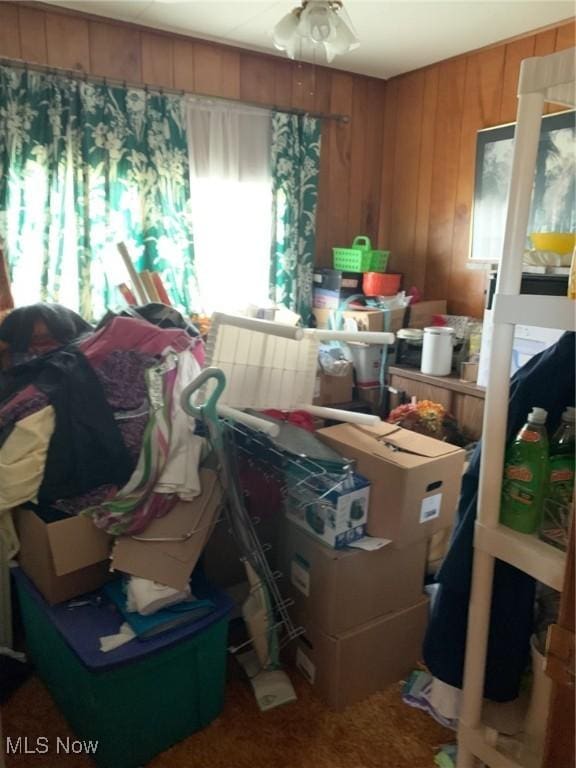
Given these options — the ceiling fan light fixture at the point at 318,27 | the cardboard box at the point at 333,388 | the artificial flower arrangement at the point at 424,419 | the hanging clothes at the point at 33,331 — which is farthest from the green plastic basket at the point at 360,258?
the hanging clothes at the point at 33,331

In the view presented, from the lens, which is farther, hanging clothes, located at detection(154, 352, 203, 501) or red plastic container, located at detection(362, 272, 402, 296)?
red plastic container, located at detection(362, 272, 402, 296)

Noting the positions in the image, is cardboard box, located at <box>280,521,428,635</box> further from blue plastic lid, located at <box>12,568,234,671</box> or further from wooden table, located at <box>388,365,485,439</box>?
wooden table, located at <box>388,365,485,439</box>

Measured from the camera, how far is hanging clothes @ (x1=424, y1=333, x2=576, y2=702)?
3.60 feet

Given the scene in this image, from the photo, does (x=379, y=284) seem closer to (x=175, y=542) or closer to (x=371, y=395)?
(x=371, y=395)

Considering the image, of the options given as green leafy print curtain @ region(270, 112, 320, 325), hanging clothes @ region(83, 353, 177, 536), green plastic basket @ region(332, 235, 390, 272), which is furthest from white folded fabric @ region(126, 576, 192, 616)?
green plastic basket @ region(332, 235, 390, 272)

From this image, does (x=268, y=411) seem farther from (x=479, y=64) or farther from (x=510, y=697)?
(x=479, y=64)

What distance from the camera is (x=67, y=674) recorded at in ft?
5.00

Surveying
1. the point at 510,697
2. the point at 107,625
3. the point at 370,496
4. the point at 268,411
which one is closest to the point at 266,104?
the point at 268,411

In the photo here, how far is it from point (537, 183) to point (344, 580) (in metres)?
2.06

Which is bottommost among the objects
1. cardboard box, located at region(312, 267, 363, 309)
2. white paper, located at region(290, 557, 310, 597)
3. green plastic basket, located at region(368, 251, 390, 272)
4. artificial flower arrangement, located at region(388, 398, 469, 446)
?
white paper, located at region(290, 557, 310, 597)

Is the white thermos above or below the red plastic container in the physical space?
below

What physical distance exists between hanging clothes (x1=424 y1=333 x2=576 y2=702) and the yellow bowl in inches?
13.5

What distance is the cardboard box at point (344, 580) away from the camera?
164 cm

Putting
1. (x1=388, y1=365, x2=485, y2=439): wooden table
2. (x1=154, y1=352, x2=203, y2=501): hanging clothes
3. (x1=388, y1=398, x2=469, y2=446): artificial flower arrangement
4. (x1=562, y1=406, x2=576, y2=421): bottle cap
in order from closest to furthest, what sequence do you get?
1. (x1=562, y1=406, x2=576, y2=421): bottle cap
2. (x1=154, y1=352, x2=203, y2=501): hanging clothes
3. (x1=388, y1=398, x2=469, y2=446): artificial flower arrangement
4. (x1=388, y1=365, x2=485, y2=439): wooden table
